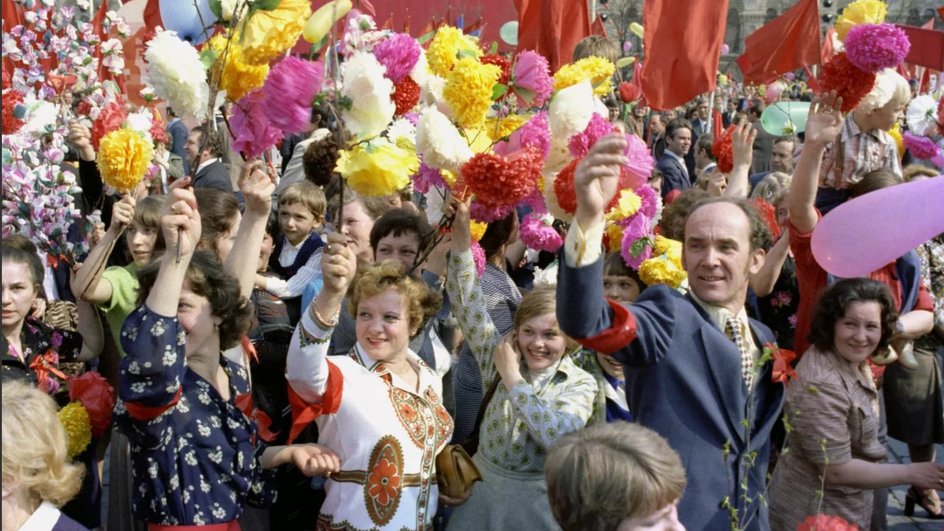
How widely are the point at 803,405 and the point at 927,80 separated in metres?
10.5

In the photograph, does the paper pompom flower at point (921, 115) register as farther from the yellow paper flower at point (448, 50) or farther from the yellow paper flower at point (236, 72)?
the yellow paper flower at point (236, 72)

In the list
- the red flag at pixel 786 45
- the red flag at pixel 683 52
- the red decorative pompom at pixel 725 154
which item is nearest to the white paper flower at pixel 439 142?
the red decorative pompom at pixel 725 154

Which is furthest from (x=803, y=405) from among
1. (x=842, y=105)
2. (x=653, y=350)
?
(x=653, y=350)

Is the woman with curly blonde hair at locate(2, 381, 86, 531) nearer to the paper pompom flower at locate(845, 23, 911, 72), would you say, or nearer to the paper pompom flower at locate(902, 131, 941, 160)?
the paper pompom flower at locate(845, 23, 911, 72)

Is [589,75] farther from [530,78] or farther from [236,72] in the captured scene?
[236,72]

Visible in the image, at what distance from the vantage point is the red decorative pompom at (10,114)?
12.5ft

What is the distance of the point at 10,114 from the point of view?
12.7 ft

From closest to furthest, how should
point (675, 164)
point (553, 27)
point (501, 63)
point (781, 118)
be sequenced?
point (501, 63), point (553, 27), point (781, 118), point (675, 164)

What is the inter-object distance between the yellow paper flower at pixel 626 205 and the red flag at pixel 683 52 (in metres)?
3.32

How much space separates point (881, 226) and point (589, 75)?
3.38ft

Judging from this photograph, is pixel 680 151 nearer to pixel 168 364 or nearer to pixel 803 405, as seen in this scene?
pixel 803 405

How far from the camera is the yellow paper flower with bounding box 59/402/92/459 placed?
2898mm

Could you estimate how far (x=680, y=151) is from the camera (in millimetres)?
9844

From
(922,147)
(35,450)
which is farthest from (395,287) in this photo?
(922,147)
